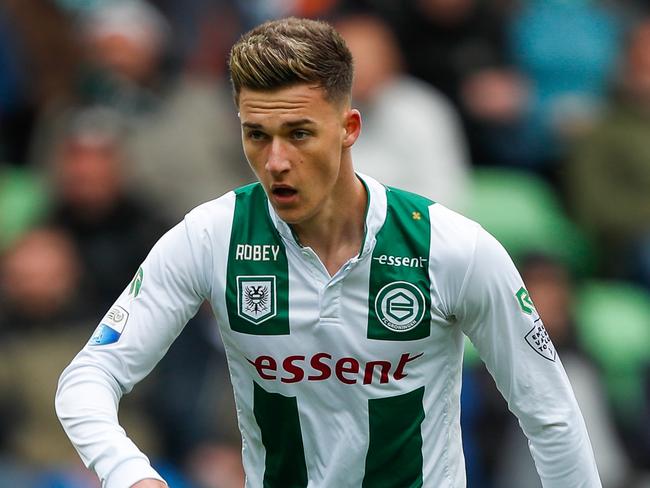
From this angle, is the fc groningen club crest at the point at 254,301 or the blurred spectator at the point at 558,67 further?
the blurred spectator at the point at 558,67

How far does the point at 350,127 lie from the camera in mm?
4047

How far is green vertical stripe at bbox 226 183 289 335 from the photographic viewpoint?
13.5 ft

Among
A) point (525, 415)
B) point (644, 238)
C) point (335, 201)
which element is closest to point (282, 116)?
point (335, 201)

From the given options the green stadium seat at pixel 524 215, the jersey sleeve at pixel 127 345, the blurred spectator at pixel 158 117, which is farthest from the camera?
the green stadium seat at pixel 524 215


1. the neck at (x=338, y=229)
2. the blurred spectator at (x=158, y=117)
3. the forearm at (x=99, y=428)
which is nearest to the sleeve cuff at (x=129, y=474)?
the forearm at (x=99, y=428)

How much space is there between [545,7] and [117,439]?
657 centimetres

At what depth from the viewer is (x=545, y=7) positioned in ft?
31.6

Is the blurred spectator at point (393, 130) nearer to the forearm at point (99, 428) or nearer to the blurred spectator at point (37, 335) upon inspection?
the blurred spectator at point (37, 335)

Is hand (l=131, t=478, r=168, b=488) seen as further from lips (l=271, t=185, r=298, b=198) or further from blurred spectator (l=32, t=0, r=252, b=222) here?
blurred spectator (l=32, t=0, r=252, b=222)

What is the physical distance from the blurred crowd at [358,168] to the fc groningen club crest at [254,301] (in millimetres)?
3253

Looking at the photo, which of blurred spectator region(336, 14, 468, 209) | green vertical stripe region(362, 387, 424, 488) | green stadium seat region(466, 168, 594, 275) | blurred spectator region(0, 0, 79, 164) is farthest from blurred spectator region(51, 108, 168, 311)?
green vertical stripe region(362, 387, 424, 488)

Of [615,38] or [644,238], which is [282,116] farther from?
[615,38]

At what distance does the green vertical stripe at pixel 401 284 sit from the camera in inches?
161

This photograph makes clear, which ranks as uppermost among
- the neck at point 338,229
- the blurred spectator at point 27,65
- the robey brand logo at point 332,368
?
the blurred spectator at point 27,65
